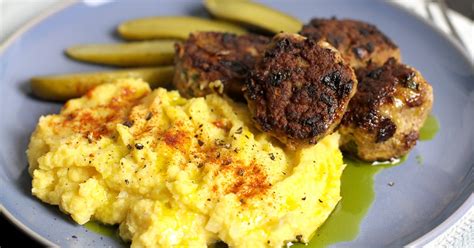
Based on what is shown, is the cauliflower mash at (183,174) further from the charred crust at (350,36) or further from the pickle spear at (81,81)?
the charred crust at (350,36)

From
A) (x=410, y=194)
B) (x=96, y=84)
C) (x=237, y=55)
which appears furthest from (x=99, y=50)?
(x=410, y=194)

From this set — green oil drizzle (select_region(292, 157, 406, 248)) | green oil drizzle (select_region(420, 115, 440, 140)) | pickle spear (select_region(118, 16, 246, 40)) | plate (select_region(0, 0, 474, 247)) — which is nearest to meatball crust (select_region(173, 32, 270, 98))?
pickle spear (select_region(118, 16, 246, 40))

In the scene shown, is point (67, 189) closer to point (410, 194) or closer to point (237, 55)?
→ point (237, 55)

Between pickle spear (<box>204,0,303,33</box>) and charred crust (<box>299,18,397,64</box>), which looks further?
pickle spear (<box>204,0,303,33</box>)

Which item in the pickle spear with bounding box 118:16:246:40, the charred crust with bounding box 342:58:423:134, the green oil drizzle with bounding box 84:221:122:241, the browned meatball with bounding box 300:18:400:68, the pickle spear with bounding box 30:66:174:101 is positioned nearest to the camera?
the green oil drizzle with bounding box 84:221:122:241

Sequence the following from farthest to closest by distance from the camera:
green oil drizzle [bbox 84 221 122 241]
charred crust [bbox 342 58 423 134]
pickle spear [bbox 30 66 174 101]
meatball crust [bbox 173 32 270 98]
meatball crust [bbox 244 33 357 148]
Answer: pickle spear [bbox 30 66 174 101] → meatball crust [bbox 173 32 270 98] → charred crust [bbox 342 58 423 134] → meatball crust [bbox 244 33 357 148] → green oil drizzle [bbox 84 221 122 241]

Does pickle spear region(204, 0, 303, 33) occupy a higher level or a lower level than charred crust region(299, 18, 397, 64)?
lower

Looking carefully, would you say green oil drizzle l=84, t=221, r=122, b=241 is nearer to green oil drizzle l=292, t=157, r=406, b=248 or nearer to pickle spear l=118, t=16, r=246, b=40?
green oil drizzle l=292, t=157, r=406, b=248

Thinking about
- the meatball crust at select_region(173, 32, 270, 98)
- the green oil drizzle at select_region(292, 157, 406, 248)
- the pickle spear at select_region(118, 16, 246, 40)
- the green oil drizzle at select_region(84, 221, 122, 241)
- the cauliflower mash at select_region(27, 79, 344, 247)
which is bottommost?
the green oil drizzle at select_region(84, 221, 122, 241)
